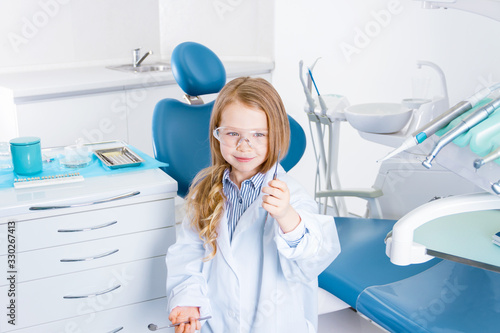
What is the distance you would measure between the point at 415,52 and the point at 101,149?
1.57 m

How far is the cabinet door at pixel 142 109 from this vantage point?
3246 millimetres

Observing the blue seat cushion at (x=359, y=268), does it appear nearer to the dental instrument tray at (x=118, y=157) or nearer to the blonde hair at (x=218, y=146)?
the blonde hair at (x=218, y=146)

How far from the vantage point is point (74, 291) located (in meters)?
1.62

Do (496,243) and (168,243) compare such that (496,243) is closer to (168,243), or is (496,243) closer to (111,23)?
(168,243)

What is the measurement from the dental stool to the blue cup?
1.73 feet

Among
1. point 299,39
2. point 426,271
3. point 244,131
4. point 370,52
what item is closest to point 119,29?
point 299,39

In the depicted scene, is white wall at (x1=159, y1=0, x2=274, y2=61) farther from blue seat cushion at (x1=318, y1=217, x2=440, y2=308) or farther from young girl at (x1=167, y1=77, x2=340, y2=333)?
young girl at (x1=167, y1=77, x2=340, y2=333)

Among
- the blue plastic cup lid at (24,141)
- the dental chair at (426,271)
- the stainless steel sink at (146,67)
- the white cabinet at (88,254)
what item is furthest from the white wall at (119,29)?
the dental chair at (426,271)

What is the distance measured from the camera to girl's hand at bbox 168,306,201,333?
138 cm

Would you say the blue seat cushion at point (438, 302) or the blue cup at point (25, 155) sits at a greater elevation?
the blue cup at point (25, 155)

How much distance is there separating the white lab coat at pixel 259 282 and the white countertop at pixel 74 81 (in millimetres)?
1863

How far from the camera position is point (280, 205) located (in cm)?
121

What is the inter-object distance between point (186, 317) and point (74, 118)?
6.49 ft

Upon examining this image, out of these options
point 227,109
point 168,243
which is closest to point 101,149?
point 168,243
